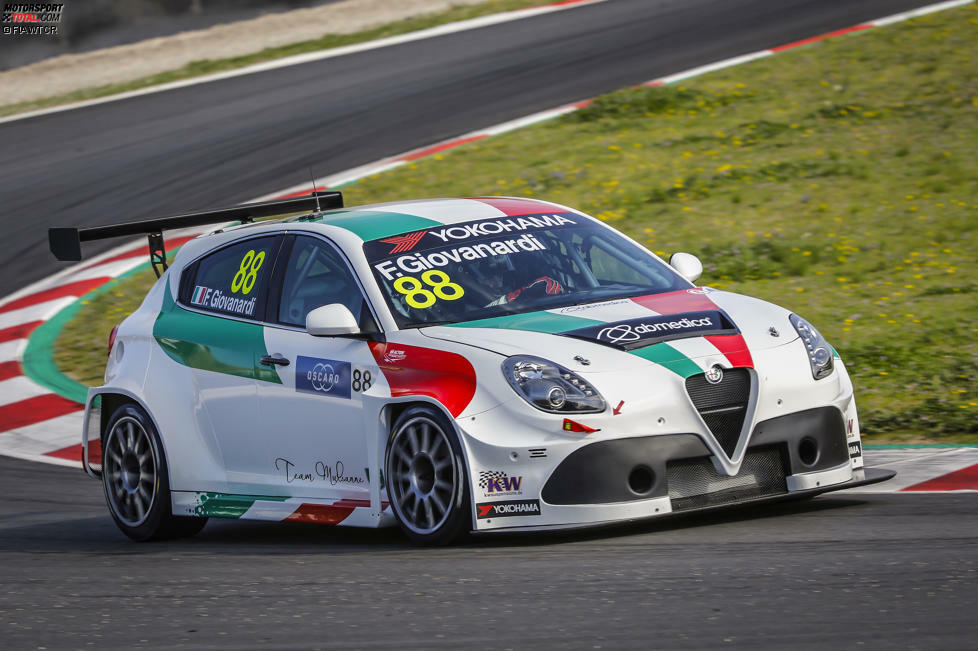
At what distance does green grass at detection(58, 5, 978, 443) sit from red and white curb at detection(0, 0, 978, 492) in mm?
387

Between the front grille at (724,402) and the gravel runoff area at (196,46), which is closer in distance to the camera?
the front grille at (724,402)

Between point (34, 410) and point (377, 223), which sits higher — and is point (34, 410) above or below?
below

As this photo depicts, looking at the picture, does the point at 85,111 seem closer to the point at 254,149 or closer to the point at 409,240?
the point at 254,149

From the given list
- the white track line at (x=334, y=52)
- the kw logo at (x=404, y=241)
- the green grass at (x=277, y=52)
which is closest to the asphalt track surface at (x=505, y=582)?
the kw logo at (x=404, y=241)

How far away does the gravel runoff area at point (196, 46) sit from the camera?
76.2 feet

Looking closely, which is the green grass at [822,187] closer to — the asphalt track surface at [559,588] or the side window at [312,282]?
the asphalt track surface at [559,588]

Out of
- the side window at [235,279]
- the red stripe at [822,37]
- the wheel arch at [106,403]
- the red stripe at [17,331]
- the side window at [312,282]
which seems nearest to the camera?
the side window at [312,282]

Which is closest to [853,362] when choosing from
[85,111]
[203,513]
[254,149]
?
[203,513]

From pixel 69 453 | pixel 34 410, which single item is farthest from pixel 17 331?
pixel 69 453

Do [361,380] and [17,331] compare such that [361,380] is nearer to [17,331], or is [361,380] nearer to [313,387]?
[313,387]

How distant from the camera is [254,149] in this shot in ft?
58.0

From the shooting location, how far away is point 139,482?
7.59m

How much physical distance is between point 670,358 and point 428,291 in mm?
1233

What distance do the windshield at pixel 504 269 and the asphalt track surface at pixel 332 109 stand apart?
8.09 m
